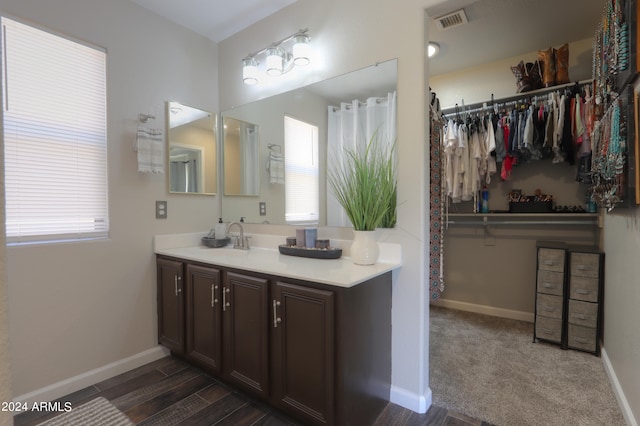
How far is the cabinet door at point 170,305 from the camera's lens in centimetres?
235

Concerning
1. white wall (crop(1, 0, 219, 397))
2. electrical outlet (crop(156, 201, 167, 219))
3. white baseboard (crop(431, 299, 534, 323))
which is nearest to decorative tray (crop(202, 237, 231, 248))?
white wall (crop(1, 0, 219, 397))

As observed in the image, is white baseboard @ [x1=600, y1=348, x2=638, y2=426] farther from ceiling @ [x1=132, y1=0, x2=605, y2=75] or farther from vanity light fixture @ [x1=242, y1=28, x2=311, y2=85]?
vanity light fixture @ [x1=242, y1=28, x2=311, y2=85]

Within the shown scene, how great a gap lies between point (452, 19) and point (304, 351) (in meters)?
2.44

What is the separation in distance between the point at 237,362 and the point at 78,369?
44.6 inches

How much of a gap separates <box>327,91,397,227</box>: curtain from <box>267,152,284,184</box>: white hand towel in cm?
47

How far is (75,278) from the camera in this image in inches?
83.9

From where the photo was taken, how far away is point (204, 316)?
2.18 m

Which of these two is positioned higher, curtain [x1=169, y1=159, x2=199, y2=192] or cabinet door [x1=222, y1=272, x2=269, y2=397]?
curtain [x1=169, y1=159, x2=199, y2=192]

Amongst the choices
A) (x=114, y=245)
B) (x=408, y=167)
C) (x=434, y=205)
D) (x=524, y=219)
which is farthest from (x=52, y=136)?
(x=524, y=219)

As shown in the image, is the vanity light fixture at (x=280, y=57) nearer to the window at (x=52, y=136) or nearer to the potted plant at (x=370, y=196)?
the potted plant at (x=370, y=196)

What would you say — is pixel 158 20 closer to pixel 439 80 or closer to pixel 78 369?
pixel 78 369

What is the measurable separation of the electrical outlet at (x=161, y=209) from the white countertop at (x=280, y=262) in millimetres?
173

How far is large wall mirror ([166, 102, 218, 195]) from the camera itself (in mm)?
2660

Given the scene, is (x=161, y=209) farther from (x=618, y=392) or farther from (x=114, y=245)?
(x=618, y=392)
